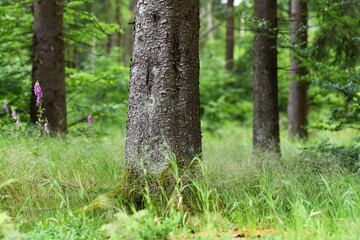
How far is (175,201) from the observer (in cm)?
286

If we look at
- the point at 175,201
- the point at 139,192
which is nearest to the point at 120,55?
the point at 139,192

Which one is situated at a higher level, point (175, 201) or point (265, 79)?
point (265, 79)

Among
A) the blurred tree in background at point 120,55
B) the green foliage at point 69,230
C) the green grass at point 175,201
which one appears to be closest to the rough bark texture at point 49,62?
the blurred tree in background at point 120,55

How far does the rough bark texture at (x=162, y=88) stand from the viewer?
304cm

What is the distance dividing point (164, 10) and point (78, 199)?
2.05m

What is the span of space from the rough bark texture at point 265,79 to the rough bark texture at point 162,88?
2977 millimetres

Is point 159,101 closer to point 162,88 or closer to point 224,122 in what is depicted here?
point 162,88

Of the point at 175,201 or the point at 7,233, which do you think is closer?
the point at 7,233

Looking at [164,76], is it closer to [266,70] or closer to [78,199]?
[78,199]

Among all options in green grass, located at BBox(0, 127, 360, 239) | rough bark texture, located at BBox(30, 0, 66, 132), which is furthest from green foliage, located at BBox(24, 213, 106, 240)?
rough bark texture, located at BBox(30, 0, 66, 132)

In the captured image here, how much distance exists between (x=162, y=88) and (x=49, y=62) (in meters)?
4.41

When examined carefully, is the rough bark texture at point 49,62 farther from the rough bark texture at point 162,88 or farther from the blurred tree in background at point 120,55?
the rough bark texture at point 162,88

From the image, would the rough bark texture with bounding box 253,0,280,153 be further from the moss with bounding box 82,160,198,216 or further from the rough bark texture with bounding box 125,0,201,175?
the moss with bounding box 82,160,198,216

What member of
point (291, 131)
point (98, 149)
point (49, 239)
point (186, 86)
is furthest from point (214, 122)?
point (49, 239)
